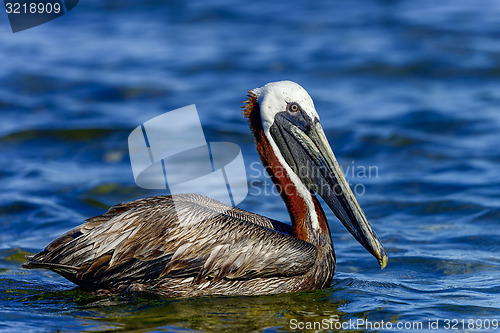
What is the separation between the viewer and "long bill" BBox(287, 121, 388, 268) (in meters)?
5.74

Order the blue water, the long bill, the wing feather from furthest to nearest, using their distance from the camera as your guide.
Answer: the long bill < the blue water < the wing feather

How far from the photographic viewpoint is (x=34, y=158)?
381 inches

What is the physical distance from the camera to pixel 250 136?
10461 millimetres

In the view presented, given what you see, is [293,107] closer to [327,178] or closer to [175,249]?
[327,178]

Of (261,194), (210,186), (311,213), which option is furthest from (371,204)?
(311,213)

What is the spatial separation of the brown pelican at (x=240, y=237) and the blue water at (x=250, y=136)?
17 centimetres

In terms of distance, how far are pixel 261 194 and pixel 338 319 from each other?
351 centimetres

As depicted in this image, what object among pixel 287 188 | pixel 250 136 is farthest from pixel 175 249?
pixel 250 136

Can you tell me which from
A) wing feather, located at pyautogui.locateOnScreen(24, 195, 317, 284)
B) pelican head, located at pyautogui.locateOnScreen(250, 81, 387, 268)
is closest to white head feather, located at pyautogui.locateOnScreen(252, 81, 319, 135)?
pelican head, located at pyautogui.locateOnScreen(250, 81, 387, 268)

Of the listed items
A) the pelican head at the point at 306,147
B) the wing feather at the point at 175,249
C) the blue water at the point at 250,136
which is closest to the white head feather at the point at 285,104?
the pelican head at the point at 306,147

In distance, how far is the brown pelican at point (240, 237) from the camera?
5.43 meters

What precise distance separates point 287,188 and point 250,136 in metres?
4.64

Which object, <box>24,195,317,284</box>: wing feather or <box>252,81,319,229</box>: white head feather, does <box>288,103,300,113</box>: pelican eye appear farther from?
<box>24,195,317,284</box>: wing feather

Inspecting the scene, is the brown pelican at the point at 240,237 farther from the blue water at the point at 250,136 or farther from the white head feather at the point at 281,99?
the blue water at the point at 250,136
